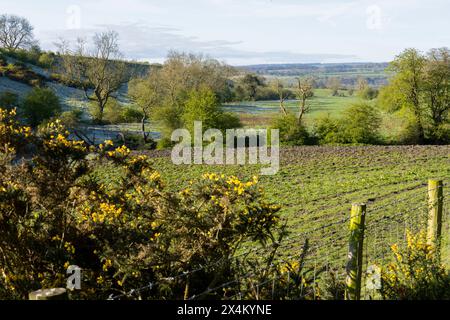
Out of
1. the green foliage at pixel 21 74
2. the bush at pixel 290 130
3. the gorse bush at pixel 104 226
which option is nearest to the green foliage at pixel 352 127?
the bush at pixel 290 130

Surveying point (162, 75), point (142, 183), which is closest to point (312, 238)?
point (142, 183)

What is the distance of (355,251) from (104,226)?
287 cm

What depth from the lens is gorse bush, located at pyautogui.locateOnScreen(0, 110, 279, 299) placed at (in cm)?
506

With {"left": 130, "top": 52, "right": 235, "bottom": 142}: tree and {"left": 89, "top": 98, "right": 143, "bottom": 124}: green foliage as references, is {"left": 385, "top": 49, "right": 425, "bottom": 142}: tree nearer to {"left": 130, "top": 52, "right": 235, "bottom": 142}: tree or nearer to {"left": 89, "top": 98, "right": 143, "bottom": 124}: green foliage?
{"left": 130, "top": 52, "right": 235, "bottom": 142}: tree

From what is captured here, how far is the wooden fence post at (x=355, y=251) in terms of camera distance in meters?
4.35

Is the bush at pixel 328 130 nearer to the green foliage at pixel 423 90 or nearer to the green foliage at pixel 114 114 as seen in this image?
the green foliage at pixel 423 90

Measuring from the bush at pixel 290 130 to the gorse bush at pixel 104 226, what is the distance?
23.6m

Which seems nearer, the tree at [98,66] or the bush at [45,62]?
the tree at [98,66]

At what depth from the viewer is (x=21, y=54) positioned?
6006 centimetres

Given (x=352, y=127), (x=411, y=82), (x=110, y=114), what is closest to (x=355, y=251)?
(x=352, y=127)

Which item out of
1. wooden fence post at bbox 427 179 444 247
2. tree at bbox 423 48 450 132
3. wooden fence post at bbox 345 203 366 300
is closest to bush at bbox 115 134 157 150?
tree at bbox 423 48 450 132

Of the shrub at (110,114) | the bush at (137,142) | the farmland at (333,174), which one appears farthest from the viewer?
the shrub at (110,114)

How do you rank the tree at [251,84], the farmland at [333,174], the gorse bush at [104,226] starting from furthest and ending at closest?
the tree at [251,84], the farmland at [333,174], the gorse bush at [104,226]

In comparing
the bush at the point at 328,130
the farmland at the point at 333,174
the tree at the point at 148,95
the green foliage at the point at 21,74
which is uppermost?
the green foliage at the point at 21,74
